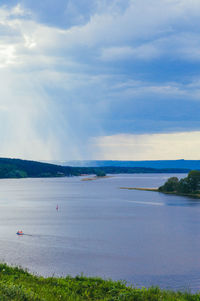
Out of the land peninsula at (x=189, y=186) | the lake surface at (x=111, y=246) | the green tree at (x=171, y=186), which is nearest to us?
the lake surface at (x=111, y=246)

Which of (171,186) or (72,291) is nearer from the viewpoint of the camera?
(72,291)

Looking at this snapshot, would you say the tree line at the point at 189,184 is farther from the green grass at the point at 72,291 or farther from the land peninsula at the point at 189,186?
the green grass at the point at 72,291

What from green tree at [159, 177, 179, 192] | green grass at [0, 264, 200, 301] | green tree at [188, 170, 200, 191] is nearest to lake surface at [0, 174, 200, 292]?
green grass at [0, 264, 200, 301]

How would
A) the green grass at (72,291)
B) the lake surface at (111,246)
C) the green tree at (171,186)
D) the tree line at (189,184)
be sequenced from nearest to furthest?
the green grass at (72,291)
the lake surface at (111,246)
the tree line at (189,184)
the green tree at (171,186)

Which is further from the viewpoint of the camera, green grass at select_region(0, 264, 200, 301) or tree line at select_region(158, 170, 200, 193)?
tree line at select_region(158, 170, 200, 193)

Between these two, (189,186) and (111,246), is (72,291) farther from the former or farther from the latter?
(189,186)

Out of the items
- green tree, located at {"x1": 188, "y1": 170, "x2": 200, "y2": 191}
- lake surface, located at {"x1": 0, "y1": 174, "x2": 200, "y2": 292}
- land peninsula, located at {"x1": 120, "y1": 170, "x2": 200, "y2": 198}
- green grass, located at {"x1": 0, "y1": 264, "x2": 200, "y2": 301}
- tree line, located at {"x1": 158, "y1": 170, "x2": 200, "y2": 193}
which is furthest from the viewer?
land peninsula, located at {"x1": 120, "y1": 170, "x2": 200, "y2": 198}

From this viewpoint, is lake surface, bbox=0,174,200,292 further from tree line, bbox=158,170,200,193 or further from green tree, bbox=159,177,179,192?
green tree, bbox=159,177,179,192

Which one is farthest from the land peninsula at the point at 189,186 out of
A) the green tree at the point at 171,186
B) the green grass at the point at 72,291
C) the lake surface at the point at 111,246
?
the green grass at the point at 72,291

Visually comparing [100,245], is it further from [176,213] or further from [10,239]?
[176,213]

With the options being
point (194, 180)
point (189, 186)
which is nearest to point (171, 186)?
point (189, 186)
